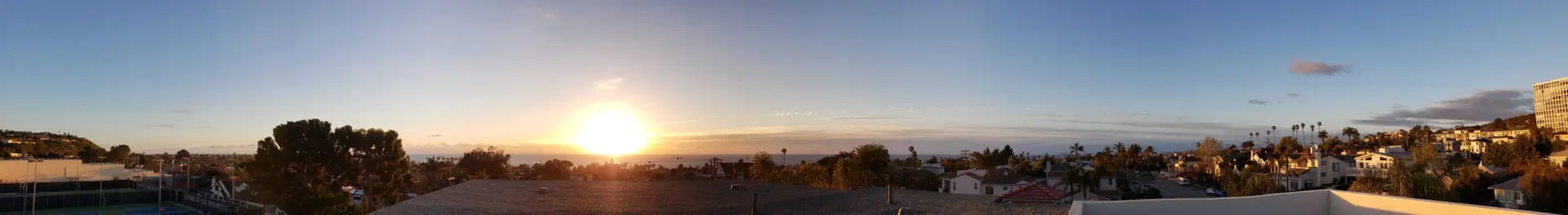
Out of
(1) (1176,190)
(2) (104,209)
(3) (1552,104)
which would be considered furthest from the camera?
(3) (1552,104)

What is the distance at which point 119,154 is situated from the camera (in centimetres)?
5906

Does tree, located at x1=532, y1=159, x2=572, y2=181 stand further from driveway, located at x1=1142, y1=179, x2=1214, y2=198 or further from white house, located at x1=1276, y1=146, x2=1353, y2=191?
white house, located at x1=1276, y1=146, x2=1353, y2=191

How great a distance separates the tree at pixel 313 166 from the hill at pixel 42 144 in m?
42.3

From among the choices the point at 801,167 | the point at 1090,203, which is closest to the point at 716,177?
the point at 801,167

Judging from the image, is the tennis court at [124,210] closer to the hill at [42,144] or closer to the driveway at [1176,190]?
the hill at [42,144]

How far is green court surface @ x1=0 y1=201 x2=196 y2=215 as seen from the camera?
31156 mm

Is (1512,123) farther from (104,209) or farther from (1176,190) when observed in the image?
(104,209)

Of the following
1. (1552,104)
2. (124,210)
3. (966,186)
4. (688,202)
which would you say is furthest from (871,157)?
(1552,104)

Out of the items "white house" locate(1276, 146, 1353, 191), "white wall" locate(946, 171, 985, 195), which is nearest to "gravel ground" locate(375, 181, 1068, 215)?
"white wall" locate(946, 171, 985, 195)

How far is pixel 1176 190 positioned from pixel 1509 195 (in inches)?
747

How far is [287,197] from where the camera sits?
20.4 m

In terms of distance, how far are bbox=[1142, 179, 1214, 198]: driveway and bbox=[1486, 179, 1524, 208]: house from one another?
1260 centimetres

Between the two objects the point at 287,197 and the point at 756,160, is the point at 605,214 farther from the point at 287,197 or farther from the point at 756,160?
the point at 756,160

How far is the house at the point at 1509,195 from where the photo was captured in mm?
30269
